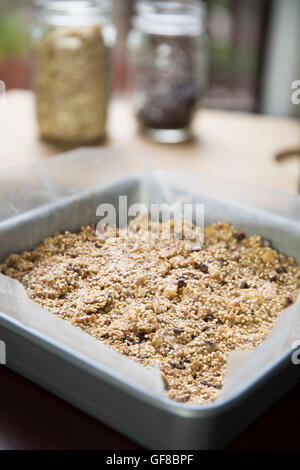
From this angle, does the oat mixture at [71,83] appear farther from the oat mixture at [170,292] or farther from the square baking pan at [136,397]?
the square baking pan at [136,397]

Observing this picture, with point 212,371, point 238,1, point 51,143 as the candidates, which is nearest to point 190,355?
point 212,371

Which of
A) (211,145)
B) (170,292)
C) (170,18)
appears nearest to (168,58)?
(170,18)

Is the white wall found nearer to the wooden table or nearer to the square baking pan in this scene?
the wooden table

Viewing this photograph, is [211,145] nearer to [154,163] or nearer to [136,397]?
[154,163]

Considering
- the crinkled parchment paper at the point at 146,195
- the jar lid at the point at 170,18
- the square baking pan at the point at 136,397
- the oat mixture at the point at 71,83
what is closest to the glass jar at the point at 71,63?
the oat mixture at the point at 71,83

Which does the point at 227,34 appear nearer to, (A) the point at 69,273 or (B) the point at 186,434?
(A) the point at 69,273

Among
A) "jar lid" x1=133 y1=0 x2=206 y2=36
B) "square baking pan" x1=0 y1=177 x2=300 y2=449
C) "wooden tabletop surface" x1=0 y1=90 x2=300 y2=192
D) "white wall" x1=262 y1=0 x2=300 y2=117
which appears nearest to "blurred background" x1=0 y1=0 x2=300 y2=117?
"white wall" x1=262 y1=0 x2=300 y2=117

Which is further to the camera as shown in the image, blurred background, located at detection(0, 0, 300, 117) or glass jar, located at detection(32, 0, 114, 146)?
blurred background, located at detection(0, 0, 300, 117)
